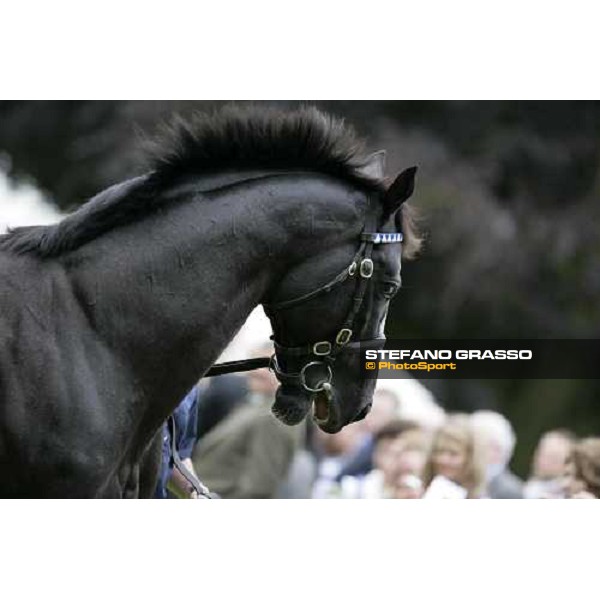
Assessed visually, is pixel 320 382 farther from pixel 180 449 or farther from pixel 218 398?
pixel 218 398

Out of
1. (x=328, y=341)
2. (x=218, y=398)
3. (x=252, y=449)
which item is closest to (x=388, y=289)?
(x=328, y=341)

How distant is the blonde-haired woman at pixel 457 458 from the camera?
18.2ft

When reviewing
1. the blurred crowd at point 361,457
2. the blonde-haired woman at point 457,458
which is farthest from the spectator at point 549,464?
the blonde-haired woman at point 457,458

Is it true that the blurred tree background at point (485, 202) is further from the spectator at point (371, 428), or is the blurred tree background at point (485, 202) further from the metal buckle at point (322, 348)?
the metal buckle at point (322, 348)

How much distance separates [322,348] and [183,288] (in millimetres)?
532

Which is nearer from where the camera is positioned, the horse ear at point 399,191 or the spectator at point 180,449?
the horse ear at point 399,191

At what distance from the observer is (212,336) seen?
130 inches

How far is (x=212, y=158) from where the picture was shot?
11.3 feet

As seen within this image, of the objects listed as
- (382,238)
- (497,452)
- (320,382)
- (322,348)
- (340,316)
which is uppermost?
(382,238)

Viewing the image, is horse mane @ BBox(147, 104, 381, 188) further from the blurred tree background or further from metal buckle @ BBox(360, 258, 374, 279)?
the blurred tree background

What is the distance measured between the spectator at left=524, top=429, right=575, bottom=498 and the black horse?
2.38 m

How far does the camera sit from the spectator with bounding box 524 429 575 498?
5.64 m

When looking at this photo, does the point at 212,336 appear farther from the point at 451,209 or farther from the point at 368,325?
the point at 451,209

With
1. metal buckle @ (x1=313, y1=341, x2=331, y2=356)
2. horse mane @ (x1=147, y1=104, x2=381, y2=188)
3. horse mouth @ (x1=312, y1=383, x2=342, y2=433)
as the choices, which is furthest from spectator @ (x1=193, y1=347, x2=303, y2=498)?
horse mane @ (x1=147, y1=104, x2=381, y2=188)
